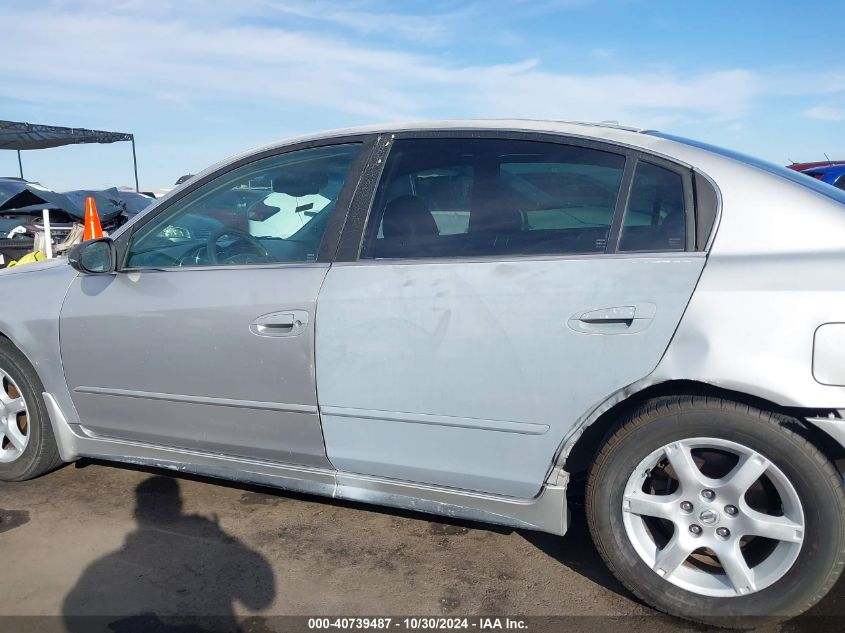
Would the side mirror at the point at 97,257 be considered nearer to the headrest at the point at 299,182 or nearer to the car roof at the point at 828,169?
the headrest at the point at 299,182

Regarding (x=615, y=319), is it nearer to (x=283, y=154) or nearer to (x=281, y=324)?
Answer: (x=281, y=324)

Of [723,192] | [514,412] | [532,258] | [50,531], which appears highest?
[723,192]

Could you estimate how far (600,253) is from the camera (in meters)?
2.36

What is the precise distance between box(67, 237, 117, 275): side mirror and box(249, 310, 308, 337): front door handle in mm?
828

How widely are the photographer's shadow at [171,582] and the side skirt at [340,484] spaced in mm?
273

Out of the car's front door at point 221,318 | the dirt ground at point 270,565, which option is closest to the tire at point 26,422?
the dirt ground at point 270,565

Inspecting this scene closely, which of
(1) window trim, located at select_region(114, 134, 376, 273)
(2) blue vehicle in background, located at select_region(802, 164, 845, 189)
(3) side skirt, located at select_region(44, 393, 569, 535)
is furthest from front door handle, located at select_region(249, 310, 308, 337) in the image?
(2) blue vehicle in background, located at select_region(802, 164, 845, 189)

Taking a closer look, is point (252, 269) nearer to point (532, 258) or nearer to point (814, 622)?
point (532, 258)

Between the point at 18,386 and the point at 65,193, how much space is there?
26.9 feet

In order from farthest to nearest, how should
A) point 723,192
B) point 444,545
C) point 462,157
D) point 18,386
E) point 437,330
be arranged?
point 18,386, point 444,545, point 462,157, point 437,330, point 723,192

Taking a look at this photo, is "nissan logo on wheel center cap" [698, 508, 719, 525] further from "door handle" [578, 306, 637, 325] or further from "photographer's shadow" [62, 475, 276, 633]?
"photographer's shadow" [62, 475, 276, 633]

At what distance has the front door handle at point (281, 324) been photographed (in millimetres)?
2623

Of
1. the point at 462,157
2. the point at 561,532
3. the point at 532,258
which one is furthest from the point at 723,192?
the point at 561,532

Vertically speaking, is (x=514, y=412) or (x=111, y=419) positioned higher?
(x=514, y=412)
